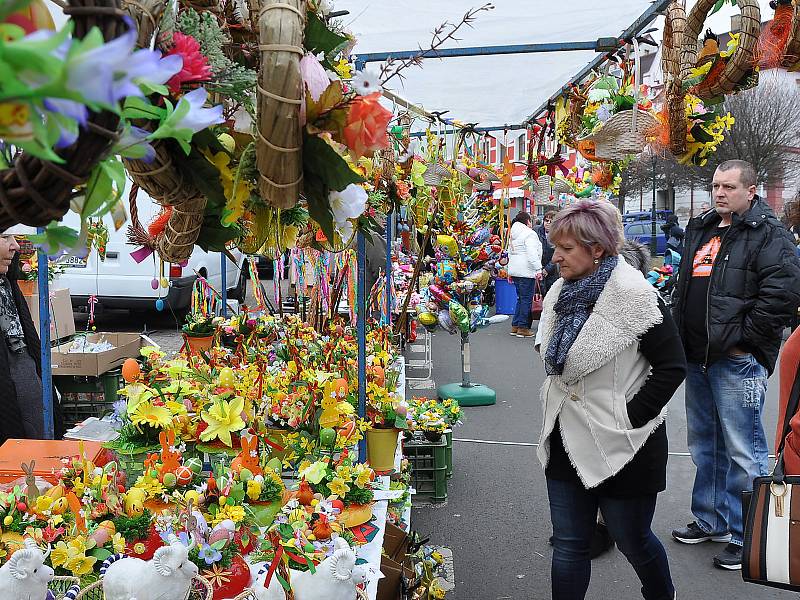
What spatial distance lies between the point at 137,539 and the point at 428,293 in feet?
17.2

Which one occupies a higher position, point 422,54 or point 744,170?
point 422,54

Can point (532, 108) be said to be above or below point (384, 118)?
above

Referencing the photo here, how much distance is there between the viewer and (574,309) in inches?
99.6

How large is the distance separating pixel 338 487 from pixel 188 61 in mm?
1288

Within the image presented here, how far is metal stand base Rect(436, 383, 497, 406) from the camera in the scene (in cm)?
658

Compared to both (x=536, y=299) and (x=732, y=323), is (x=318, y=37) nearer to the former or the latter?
(x=732, y=323)

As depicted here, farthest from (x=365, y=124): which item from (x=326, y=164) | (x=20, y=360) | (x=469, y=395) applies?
(x=469, y=395)

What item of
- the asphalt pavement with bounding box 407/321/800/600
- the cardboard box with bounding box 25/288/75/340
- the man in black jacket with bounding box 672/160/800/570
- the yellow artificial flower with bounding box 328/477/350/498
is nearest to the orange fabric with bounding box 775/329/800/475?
the man in black jacket with bounding box 672/160/800/570

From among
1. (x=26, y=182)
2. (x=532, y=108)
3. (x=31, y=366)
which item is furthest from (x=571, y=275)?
(x=532, y=108)

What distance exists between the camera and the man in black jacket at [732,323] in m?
3.32

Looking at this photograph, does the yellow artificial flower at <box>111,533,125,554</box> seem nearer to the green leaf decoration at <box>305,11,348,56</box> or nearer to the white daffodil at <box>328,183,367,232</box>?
the white daffodil at <box>328,183,367,232</box>

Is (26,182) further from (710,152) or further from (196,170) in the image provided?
(710,152)

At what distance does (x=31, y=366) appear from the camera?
3.27 meters

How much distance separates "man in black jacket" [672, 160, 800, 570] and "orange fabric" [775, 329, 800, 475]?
3.16ft
